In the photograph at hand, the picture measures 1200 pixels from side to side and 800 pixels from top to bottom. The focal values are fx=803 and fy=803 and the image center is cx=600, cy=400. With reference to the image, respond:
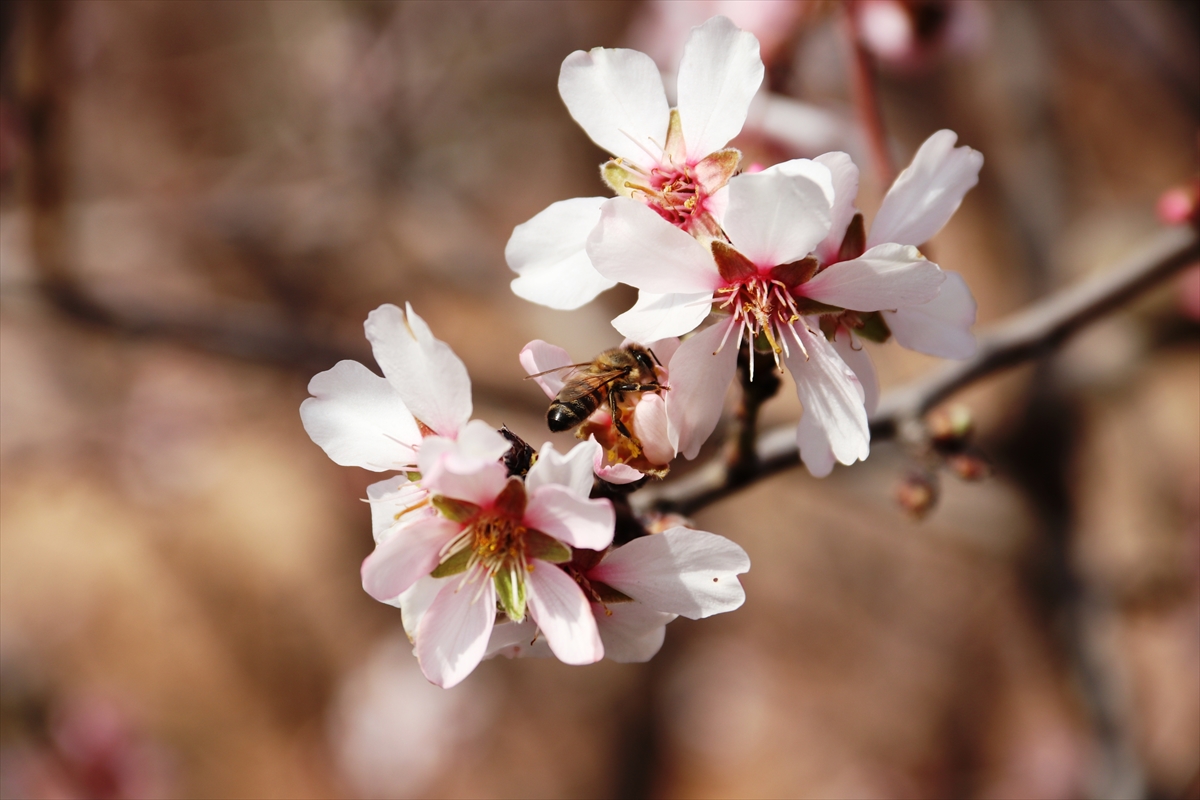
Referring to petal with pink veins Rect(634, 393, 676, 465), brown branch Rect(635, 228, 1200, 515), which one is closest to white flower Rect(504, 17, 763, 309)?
petal with pink veins Rect(634, 393, 676, 465)

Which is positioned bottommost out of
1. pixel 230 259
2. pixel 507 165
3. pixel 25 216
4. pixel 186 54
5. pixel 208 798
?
pixel 208 798

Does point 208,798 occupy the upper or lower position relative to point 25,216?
lower

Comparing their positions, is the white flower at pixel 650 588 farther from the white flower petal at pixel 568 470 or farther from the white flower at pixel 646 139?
the white flower at pixel 646 139

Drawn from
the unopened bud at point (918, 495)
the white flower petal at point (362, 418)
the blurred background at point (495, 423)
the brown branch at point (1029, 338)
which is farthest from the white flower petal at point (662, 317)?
the blurred background at point (495, 423)

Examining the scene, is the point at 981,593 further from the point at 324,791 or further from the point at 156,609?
the point at 156,609

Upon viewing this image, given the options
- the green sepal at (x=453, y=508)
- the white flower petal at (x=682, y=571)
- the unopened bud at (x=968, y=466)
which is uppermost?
the green sepal at (x=453, y=508)

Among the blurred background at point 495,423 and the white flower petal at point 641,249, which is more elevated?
the white flower petal at point 641,249

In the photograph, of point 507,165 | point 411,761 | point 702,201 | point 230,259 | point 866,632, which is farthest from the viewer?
point 507,165

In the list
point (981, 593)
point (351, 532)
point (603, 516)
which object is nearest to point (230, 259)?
point (351, 532)
